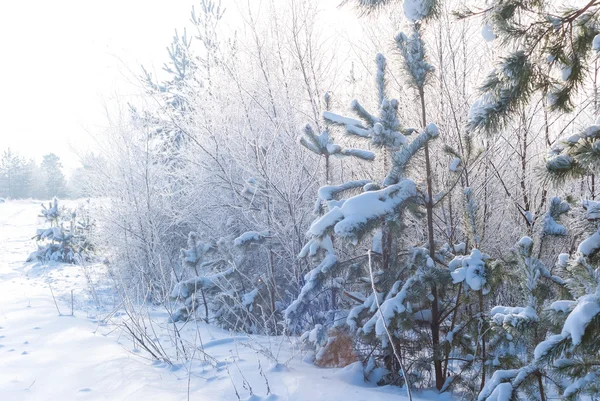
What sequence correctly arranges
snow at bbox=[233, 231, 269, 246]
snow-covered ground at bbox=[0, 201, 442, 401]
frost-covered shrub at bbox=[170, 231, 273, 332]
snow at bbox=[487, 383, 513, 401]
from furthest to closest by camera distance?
1. frost-covered shrub at bbox=[170, 231, 273, 332]
2. snow at bbox=[233, 231, 269, 246]
3. snow-covered ground at bbox=[0, 201, 442, 401]
4. snow at bbox=[487, 383, 513, 401]

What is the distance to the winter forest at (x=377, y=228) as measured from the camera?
113 inches

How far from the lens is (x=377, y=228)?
145 inches

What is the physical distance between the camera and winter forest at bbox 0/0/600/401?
9.44 feet

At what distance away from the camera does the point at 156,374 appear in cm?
365

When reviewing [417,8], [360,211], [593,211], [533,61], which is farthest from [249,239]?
[593,211]

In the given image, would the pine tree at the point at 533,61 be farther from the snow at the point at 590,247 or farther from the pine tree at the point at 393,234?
the snow at the point at 590,247

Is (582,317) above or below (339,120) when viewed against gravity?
below

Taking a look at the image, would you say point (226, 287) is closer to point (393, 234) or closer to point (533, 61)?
point (393, 234)

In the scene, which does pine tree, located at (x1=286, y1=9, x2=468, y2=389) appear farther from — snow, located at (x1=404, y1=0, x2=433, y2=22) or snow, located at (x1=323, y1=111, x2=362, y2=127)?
snow, located at (x1=404, y1=0, x2=433, y2=22)

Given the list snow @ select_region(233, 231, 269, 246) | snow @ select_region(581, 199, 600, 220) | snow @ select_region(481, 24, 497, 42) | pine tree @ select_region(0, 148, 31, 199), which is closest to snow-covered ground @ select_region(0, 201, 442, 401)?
snow @ select_region(233, 231, 269, 246)

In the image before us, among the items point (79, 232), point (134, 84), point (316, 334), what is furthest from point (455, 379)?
point (79, 232)

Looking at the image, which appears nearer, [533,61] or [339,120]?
[533,61]

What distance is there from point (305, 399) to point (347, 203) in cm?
144

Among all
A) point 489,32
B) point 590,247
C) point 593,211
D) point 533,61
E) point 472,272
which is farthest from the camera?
point 472,272
